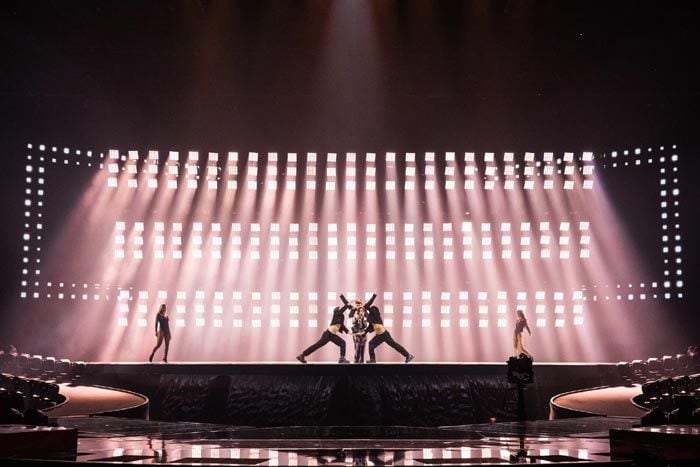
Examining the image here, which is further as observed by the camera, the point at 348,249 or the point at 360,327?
the point at 348,249

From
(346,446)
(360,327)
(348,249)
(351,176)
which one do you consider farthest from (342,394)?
(351,176)

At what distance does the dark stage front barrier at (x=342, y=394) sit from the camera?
44.3ft

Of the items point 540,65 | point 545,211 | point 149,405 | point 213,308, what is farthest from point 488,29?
point 149,405

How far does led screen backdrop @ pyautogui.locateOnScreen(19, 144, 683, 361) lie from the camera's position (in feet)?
72.9

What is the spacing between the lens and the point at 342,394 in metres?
13.6

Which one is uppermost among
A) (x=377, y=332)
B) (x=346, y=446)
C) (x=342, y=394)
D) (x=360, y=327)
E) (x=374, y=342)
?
(x=360, y=327)

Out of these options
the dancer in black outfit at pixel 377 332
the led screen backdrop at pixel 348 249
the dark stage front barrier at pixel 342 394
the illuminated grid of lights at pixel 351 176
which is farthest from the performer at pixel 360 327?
the illuminated grid of lights at pixel 351 176

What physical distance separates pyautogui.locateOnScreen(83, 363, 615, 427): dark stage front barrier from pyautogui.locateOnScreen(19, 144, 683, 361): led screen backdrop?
26.8 ft

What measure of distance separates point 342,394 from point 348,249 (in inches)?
375

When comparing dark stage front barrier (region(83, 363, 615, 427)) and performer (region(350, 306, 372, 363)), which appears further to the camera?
performer (region(350, 306, 372, 363))

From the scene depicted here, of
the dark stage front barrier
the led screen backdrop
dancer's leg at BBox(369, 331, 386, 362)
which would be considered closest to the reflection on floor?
the dark stage front barrier

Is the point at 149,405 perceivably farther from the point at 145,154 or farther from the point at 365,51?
the point at 365,51

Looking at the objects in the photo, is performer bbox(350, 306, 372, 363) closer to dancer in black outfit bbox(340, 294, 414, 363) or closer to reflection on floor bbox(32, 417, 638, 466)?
dancer in black outfit bbox(340, 294, 414, 363)

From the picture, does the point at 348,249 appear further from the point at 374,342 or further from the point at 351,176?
the point at 374,342
